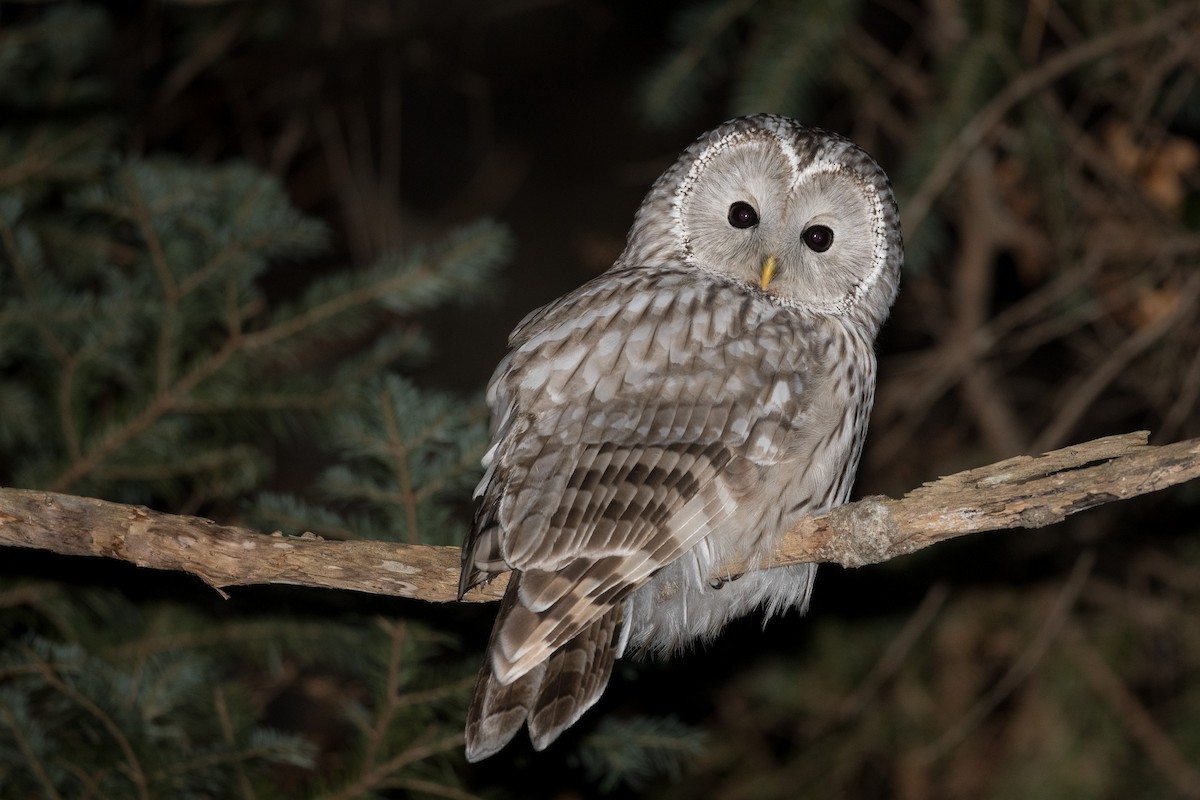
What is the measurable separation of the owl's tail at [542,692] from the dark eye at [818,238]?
0.98 m

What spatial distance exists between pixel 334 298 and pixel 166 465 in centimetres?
51

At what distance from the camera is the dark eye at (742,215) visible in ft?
8.23

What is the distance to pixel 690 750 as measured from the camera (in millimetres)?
2336

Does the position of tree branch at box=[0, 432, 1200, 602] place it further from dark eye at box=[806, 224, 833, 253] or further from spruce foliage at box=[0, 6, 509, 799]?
dark eye at box=[806, 224, 833, 253]

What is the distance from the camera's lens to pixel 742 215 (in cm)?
252

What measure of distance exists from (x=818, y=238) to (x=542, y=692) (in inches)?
46.8

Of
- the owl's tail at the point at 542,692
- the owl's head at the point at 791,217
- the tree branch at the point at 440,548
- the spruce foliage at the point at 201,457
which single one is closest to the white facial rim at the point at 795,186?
the owl's head at the point at 791,217

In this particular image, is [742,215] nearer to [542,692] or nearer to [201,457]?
[542,692]

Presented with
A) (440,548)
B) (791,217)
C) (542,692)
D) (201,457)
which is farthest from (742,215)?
(201,457)

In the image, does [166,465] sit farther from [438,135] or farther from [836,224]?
[438,135]

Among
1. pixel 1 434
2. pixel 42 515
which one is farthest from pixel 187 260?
pixel 42 515

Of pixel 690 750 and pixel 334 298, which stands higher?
pixel 334 298

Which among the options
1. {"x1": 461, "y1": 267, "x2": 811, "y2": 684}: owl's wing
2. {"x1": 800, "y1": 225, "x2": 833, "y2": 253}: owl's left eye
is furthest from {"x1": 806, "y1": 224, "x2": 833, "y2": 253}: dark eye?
{"x1": 461, "y1": 267, "x2": 811, "y2": 684}: owl's wing

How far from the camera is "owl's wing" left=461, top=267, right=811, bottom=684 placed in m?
1.93
